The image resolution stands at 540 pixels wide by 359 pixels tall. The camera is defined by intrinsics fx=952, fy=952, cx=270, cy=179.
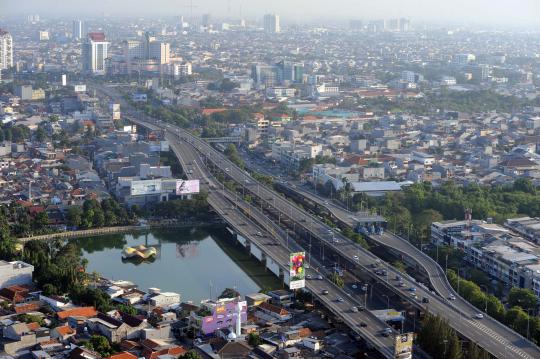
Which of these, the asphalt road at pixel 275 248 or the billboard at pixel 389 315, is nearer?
the asphalt road at pixel 275 248

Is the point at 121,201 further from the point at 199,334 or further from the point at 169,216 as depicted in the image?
the point at 199,334

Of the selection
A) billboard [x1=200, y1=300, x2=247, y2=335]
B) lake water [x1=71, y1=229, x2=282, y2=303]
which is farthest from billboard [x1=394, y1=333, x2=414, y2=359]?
lake water [x1=71, y1=229, x2=282, y2=303]

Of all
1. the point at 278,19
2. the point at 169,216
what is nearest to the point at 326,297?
the point at 169,216

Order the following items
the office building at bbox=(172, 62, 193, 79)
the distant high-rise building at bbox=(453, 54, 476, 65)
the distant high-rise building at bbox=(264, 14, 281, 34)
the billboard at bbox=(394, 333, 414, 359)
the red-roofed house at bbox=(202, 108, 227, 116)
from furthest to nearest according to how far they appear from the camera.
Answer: the distant high-rise building at bbox=(264, 14, 281, 34)
the distant high-rise building at bbox=(453, 54, 476, 65)
the office building at bbox=(172, 62, 193, 79)
the red-roofed house at bbox=(202, 108, 227, 116)
the billboard at bbox=(394, 333, 414, 359)

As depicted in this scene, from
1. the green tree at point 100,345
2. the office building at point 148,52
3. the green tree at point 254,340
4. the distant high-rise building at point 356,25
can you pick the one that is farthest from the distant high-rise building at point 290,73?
the distant high-rise building at point 356,25

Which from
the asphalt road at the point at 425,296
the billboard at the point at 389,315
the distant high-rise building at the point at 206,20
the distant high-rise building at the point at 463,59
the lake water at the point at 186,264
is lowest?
the lake water at the point at 186,264

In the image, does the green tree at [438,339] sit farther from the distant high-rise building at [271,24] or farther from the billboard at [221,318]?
the distant high-rise building at [271,24]

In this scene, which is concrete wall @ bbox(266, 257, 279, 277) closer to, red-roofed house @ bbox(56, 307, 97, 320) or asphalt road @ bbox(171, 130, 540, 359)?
asphalt road @ bbox(171, 130, 540, 359)
